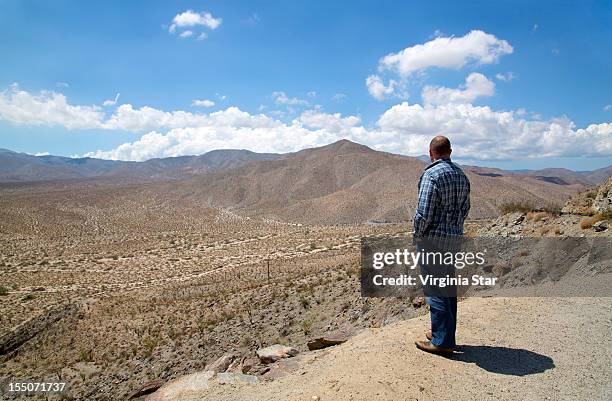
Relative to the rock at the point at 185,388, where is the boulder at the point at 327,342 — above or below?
above

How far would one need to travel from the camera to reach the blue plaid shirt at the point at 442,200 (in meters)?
4.45

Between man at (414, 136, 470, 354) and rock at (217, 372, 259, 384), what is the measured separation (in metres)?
2.40

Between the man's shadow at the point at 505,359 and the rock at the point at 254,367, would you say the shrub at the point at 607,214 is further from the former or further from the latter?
the rock at the point at 254,367

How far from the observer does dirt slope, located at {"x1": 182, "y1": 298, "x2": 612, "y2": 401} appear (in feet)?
13.3

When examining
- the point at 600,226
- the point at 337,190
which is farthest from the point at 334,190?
the point at 600,226

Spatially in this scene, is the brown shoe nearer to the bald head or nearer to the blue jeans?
the blue jeans

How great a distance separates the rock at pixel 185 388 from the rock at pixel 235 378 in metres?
0.22

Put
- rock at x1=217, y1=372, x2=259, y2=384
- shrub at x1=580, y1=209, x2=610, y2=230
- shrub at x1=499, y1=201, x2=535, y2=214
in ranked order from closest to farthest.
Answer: rock at x1=217, y1=372, x2=259, y2=384, shrub at x1=580, y1=209, x2=610, y2=230, shrub at x1=499, y1=201, x2=535, y2=214

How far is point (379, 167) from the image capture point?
333 feet

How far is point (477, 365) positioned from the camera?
14.7ft

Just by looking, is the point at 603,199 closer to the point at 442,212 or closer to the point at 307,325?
the point at 307,325

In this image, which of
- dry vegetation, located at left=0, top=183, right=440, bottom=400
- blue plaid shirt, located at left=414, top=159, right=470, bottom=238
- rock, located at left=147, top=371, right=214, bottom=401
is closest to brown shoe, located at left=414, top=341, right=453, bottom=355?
blue plaid shirt, located at left=414, top=159, right=470, bottom=238

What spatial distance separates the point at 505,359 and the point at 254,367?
3622 millimetres

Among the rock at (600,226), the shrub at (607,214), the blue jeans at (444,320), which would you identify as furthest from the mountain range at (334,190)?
the blue jeans at (444,320)
